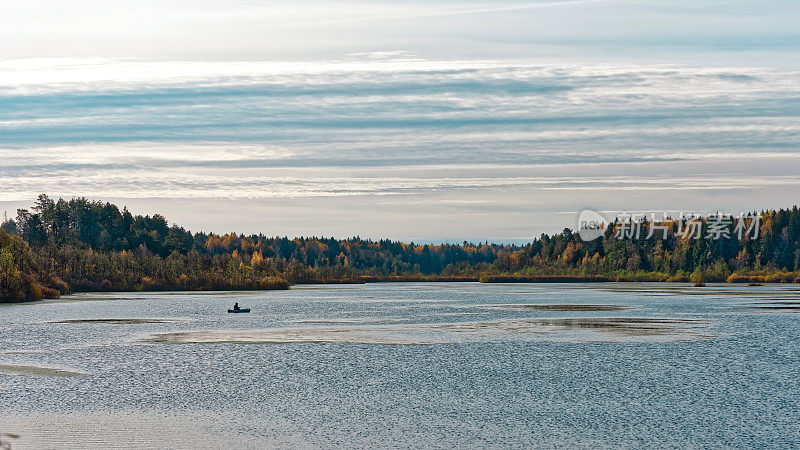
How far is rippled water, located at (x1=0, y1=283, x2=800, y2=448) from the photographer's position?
81.8 feet

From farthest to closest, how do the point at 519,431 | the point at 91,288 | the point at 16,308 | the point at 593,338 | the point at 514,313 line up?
the point at 91,288 < the point at 16,308 < the point at 514,313 < the point at 593,338 < the point at 519,431

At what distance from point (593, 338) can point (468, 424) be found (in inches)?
1124

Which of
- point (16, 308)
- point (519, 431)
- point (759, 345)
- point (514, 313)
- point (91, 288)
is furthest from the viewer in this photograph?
point (91, 288)

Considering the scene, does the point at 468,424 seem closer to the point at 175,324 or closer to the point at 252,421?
the point at 252,421

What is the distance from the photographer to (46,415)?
88.4 ft

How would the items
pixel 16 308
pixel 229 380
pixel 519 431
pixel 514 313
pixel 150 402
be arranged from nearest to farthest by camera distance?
pixel 519 431
pixel 150 402
pixel 229 380
pixel 514 313
pixel 16 308

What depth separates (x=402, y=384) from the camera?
34.6 meters

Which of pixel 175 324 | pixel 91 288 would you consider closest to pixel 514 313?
pixel 175 324

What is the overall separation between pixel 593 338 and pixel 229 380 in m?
26.5

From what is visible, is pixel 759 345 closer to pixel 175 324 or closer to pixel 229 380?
pixel 229 380

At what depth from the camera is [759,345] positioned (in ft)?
159

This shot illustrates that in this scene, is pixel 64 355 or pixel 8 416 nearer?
pixel 8 416

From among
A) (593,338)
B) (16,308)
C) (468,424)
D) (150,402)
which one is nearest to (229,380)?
(150,402)

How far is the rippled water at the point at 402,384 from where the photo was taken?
2494cm
